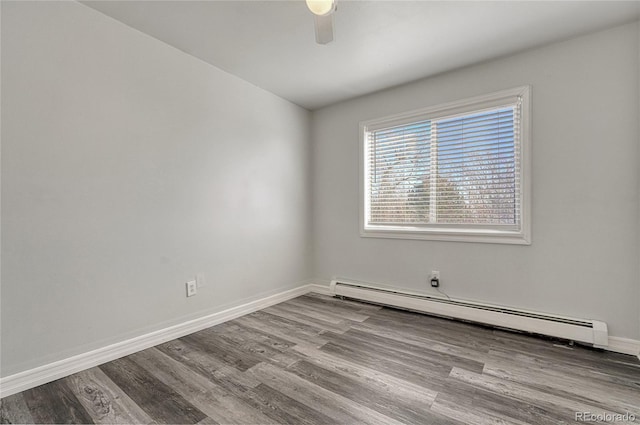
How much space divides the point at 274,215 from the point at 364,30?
2.04 meters

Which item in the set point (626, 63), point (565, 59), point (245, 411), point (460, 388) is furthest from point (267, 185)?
point (626, 63)

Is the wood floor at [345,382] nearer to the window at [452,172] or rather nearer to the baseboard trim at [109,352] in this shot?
the baseboard trim at [109,352]

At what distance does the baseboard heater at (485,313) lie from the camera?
2.11 metres

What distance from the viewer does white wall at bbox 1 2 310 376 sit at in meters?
1.65

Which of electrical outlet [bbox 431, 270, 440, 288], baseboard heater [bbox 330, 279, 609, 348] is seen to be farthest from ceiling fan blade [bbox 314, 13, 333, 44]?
baseboard heater [bbox 330, 279, 609, 348]

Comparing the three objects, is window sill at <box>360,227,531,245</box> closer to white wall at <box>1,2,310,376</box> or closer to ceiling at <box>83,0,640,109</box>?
white wall at <box>1,2,310,376</box>

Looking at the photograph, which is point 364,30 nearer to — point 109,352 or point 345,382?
point 345,382

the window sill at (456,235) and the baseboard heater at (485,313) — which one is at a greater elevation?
the window sill at (456,235)

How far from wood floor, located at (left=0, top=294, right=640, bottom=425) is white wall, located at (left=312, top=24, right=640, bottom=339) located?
0.40 meters

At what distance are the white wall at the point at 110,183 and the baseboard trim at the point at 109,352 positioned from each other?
0.05 metres

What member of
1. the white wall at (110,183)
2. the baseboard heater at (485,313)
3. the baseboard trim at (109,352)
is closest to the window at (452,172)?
the baseboard heater at (485,313)

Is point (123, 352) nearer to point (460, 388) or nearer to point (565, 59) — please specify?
point (460, 388)

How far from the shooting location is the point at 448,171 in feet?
9.27

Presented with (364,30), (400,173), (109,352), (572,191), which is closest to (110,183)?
(109,352)
